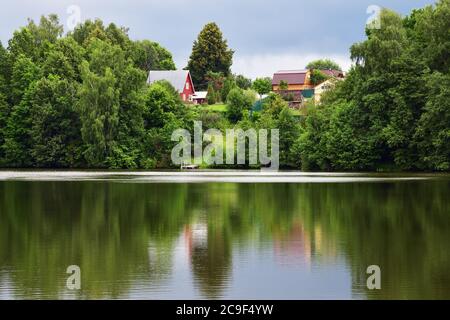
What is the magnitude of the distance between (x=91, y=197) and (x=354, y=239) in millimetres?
16115

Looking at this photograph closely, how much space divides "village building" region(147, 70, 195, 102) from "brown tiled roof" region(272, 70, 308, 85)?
12.8 m

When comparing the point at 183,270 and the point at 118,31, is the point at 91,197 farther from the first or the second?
the point at 118,31

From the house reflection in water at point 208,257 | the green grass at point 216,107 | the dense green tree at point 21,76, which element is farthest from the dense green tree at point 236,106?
the house reflection in water at point 208,257

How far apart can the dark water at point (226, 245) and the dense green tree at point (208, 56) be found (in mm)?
77085

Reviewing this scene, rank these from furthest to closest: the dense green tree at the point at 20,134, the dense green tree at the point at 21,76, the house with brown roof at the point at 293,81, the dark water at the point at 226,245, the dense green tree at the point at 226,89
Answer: the house with brown roof at the point at 293,81 < the dense green tree at the point at 226,89 < the dense green tree at the point at 21,76 < the dense green tree at the point at 20,134 < the dark water at the point at 226,245

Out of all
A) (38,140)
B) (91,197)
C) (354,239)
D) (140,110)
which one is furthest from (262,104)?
(354,239)

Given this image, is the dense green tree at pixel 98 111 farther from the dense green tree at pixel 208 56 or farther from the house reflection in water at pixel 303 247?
the house reflection in water at pixel 303 247

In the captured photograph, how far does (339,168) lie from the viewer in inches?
2603

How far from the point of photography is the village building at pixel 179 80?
102 meters

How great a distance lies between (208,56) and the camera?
112875mm

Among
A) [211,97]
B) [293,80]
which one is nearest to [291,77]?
[293,80]

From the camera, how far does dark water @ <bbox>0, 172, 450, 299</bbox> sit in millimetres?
15148

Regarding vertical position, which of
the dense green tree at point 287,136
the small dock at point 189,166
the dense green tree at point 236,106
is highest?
the dense green tree at point 236,106
